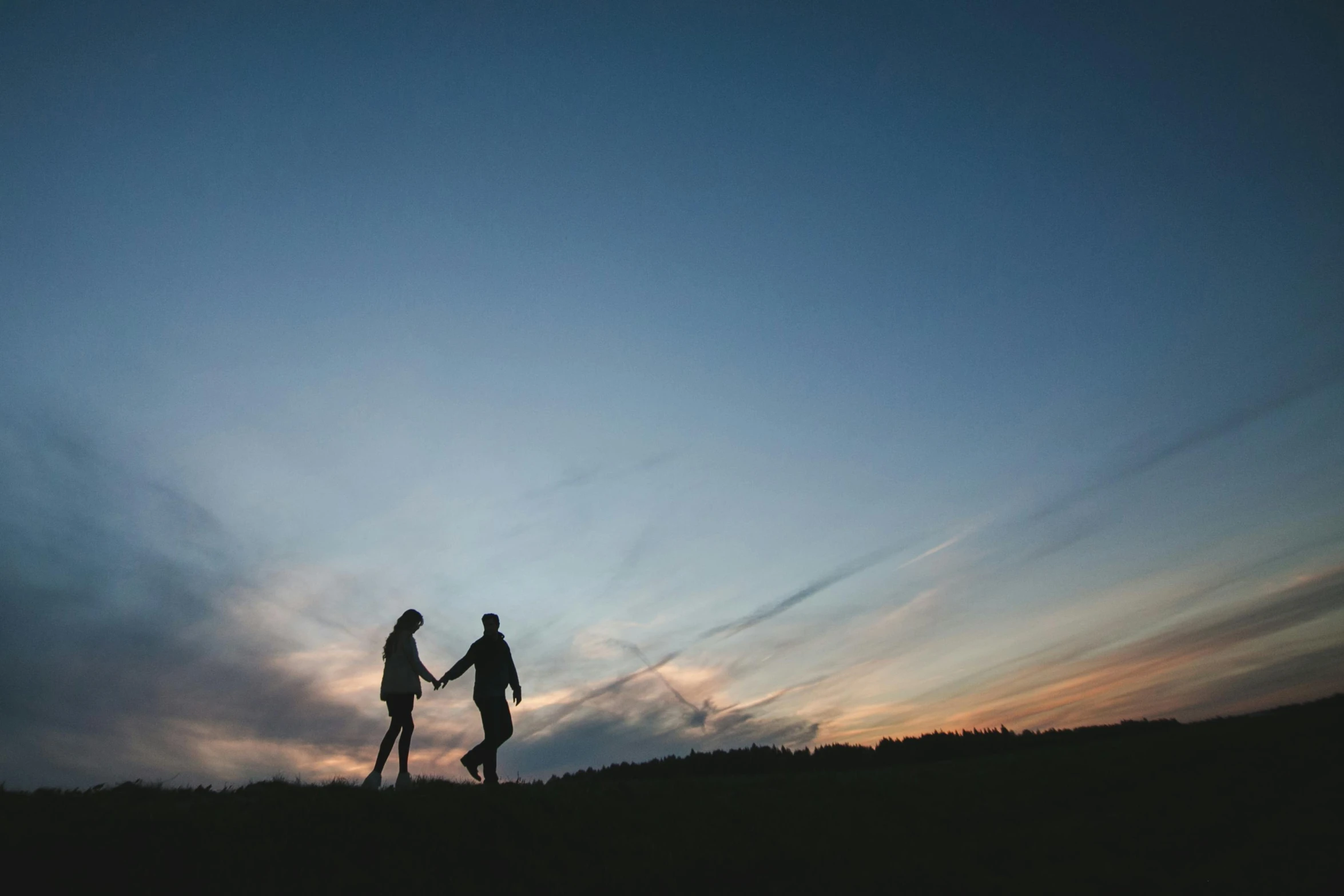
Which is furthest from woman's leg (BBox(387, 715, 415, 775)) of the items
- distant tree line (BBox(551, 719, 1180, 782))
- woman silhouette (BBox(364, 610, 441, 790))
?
distant tree line (BBox(551, 719, 1180, 782))

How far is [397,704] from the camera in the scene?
37.7ft

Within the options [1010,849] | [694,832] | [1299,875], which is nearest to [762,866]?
[694,832]

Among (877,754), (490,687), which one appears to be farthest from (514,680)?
(877,754)

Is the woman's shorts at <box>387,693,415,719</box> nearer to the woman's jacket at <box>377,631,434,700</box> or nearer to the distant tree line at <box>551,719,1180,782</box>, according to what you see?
the woman's jacket at <box>377,631,434,700</box>

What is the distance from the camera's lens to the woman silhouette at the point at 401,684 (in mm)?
11367

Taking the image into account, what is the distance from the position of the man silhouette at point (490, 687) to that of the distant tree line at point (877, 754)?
13.7 feet

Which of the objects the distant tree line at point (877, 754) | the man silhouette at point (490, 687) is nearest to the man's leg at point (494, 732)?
the man silhouette at point (490, 687)

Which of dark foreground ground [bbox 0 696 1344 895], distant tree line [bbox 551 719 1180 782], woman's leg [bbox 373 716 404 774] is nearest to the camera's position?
dark foreground ground [bbox 0 696 1344 895]

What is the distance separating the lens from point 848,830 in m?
11.1

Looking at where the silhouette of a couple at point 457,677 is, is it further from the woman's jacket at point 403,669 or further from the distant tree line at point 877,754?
the distant tree line at point 877,754

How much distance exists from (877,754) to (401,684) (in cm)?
1360

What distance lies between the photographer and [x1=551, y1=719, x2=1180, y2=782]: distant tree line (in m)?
17.2

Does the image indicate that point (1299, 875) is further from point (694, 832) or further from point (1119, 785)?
point (694, 832)

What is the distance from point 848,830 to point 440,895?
651 centimetres
